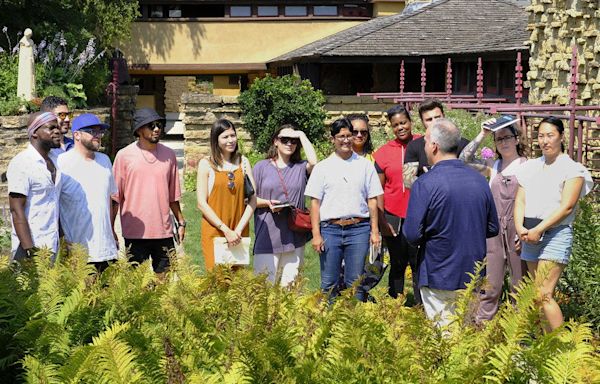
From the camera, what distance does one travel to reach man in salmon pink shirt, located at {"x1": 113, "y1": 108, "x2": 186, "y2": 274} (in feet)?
24.3

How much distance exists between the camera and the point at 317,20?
38.1m

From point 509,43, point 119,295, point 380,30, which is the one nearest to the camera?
point 119,295

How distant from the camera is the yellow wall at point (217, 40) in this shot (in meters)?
37.5

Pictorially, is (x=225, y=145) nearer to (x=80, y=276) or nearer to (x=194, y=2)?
(x=80, y=276)

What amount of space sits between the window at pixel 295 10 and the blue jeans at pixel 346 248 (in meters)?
31.9

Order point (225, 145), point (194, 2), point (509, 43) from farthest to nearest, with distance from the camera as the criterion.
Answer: point (194, 2), point (509, 43), point (225, 145)

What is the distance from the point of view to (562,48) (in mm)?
15680

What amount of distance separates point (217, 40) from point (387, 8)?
7413 millimetres

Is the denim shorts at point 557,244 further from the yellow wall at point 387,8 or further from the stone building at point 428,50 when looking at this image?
the yellow wall at point 387,8

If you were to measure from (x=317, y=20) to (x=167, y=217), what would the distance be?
31.4 meters

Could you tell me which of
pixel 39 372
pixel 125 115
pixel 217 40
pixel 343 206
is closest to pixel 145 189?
pixel 343 206

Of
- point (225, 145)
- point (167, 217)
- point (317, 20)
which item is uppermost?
point (317, 20)

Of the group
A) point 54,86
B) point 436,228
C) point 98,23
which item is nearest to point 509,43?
point 54,86

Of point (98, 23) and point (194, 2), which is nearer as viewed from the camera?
point (98, 23)
